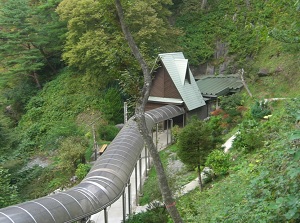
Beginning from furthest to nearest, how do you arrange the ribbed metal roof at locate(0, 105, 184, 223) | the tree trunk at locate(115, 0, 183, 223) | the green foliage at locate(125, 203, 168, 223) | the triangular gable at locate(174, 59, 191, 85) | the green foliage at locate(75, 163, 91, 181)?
the triangular gable at locate(174, 59, 191, 85), the green foliage at locate(75, 163, 91, 181), the green foliage at locate(125, 203, 168, 223), the ribbed metal roof at locate(0, 105, 184, 223), the tree trunk at locate(115, 0, 183, 223)

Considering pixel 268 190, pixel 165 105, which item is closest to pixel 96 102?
pixel 165 105

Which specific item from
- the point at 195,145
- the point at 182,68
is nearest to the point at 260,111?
the point at 195,145

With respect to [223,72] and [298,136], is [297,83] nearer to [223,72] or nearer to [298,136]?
[223,72]

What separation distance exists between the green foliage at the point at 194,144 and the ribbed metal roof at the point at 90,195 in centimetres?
189

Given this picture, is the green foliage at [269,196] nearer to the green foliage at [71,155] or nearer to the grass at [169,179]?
the grass at [169,179]

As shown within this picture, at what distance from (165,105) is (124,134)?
8.97m

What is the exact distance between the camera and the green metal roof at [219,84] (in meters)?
24.4

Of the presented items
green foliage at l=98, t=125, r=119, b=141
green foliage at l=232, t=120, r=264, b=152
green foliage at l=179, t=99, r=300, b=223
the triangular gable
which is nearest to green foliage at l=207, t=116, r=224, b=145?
green foliage at l=232, t=120, r=264, b=152

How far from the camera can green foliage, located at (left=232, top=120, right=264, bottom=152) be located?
12834mm

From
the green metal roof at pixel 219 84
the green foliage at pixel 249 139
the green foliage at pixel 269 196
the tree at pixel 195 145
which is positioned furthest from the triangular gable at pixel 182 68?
the green foliage at pixel 269 196

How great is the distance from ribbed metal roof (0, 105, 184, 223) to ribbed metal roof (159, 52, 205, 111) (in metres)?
9.56

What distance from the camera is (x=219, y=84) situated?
1016 inches

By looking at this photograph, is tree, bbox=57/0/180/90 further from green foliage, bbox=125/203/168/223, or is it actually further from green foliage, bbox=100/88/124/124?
green foliage, bbox=125/203/168/223

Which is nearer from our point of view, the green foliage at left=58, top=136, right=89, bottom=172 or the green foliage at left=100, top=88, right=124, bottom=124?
the green foliage at left=58, top=136, right=89, bottom=172
